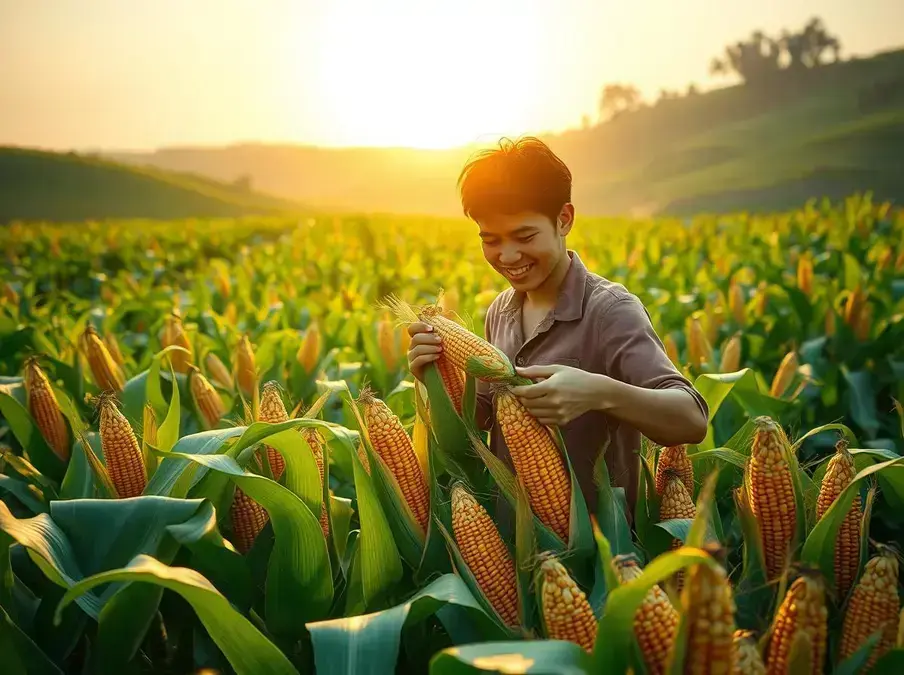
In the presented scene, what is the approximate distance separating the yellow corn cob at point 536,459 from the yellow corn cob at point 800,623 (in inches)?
19.4

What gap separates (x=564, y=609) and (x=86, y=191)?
65.9 meters

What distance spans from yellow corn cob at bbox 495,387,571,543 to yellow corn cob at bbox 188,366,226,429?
1.59m

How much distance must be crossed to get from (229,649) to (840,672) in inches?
40.5

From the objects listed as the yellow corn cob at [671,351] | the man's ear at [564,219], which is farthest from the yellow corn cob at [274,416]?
the yellow corn cob at [671,351]

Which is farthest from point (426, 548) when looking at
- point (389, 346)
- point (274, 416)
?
point (389, 346)

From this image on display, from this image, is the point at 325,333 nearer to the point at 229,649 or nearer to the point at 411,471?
the point at 411,471

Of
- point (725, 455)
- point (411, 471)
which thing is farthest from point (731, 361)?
point (411, 471)

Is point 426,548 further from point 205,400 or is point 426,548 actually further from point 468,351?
point 205,400

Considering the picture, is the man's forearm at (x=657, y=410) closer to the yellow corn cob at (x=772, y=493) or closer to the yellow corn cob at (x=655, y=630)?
the yellow corn cob at (x=772, y=493)

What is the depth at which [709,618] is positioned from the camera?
105 centimetres

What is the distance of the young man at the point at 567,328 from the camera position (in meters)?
1.70

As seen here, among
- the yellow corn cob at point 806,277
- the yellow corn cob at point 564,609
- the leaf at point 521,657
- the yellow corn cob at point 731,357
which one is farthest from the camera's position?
the yellow corn cob at point 806,277

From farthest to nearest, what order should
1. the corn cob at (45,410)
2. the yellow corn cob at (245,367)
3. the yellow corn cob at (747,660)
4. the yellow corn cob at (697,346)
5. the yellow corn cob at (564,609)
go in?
the yellow corn cob at (697,346)
the yellow corn cob at (245,367)
the corn cob at (45,410)
the yellow corn cob at (564,609)
the yellow corn cob at (747,660)

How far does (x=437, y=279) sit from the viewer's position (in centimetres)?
837
